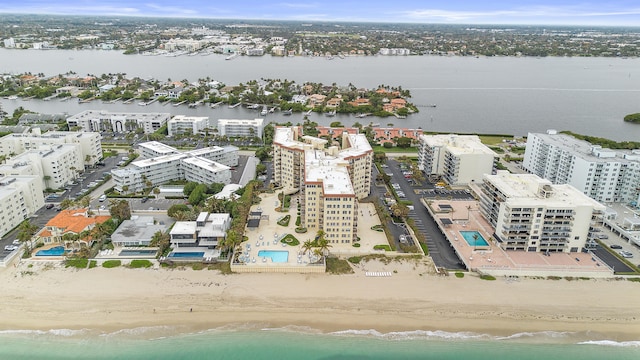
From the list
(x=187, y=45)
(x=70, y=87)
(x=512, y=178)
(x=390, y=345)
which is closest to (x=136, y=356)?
(x=390, y=345)

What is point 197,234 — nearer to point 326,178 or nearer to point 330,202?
point 330,202

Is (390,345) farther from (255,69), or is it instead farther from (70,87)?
(255,69)

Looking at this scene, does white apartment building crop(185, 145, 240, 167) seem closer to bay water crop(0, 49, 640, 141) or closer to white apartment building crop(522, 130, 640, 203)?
bay water crop(0, 49, 640, 141)

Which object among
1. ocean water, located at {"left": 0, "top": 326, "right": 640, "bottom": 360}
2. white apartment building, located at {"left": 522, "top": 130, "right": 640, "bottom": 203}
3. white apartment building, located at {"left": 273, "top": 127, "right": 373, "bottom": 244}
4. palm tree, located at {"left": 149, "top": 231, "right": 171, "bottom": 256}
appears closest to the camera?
ocean water, located at {"left": 0, "top": 326, "right": 640, "bottom": 360}

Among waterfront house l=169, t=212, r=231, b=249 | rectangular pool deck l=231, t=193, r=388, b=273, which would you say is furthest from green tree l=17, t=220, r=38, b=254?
rectangular pool deck l=231, t=193, r=388, b=273

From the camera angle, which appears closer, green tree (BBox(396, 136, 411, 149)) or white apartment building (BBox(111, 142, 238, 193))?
white apartment building (BBox(111, 142, 238, 193))

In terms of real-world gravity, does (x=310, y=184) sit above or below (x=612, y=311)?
above

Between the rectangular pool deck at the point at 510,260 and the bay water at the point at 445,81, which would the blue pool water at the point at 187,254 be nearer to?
the rectangular pool deck at the point at 510,260

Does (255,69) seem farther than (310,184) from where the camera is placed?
Result: Yes
